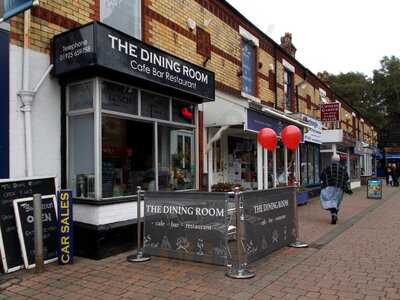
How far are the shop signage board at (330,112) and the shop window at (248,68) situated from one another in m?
8.73

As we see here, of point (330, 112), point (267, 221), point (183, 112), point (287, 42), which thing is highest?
point (287, 42)

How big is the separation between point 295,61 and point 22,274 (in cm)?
1456

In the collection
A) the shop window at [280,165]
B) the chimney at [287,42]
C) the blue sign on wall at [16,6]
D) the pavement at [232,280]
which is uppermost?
the chimney at [287,42]

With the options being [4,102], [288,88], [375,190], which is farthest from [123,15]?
[375,190]

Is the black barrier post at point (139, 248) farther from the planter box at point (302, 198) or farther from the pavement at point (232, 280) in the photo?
the planter box at point (302, 198)

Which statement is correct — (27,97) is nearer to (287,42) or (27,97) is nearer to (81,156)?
(81,156)

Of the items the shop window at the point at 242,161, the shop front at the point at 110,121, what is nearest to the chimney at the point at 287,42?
the shop window at the point at 242,161

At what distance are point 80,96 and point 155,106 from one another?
1.54 meters

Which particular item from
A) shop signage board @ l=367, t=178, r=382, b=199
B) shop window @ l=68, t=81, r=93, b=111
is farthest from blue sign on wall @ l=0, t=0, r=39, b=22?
shop signage board @ l=367, t=178, r=382, b=199

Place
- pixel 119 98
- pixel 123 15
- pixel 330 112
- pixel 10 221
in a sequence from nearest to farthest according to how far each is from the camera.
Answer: pixel 10 221, pixel 119 98, pixel 123 15, pixel 330 112

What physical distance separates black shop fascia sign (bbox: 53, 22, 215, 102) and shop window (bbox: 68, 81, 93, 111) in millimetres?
255

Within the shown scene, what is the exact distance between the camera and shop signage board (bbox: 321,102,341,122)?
20.6 meters

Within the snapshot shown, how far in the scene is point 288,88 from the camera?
16922 millimetres

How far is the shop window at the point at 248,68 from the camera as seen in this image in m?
12.9
